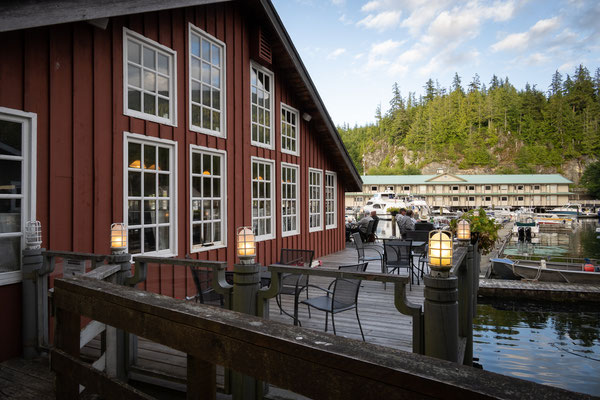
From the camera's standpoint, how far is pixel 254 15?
7867mm

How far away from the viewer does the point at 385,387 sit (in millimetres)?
754

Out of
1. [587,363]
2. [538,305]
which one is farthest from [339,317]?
[538,305]

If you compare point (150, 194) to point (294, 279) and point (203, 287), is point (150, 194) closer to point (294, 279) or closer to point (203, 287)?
point (203, 287)

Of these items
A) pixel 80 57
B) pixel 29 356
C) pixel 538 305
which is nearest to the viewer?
pixel 29 356

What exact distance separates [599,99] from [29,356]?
388 ft

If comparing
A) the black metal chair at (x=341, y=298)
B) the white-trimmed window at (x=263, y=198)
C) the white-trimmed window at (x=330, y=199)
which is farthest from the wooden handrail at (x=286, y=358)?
the white-trimmed window at (x=330, y=199)

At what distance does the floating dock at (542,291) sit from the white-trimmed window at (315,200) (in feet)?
22.5

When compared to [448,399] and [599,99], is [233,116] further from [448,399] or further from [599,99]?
[599,99]

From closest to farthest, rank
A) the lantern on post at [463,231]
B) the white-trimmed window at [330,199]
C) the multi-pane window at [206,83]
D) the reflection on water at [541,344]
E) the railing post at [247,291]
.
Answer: the railing post at [247,291], the lantern on post at [463,231], the multi-pane window at [206,83], the reflection on water at [541,344], the white-trimmed window at [330,199]

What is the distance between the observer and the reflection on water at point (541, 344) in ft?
27.1

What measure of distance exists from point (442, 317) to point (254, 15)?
739cm

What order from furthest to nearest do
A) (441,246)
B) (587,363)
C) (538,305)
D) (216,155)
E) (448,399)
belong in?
(538,305) < (587,363) < (216,155) < (441,246) < (448,399)

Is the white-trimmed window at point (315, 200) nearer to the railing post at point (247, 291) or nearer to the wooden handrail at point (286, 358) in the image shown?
the railing post at point (247, 291)

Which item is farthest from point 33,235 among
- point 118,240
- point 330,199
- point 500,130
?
point 500,130
